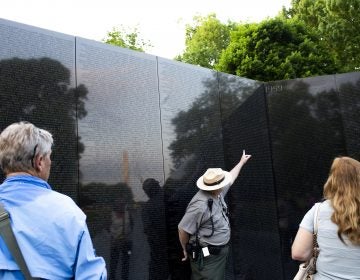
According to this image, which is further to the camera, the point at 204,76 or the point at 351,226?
the point at 204,76

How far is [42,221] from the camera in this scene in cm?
161

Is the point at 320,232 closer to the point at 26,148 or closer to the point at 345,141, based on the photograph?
the point at 26,148

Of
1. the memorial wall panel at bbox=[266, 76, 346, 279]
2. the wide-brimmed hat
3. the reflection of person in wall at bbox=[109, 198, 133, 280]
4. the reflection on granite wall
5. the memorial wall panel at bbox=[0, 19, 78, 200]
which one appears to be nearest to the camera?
the memorial wall panel at bbox=[0, 19, 78, 200]

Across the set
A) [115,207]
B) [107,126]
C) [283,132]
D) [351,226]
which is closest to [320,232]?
[351,226]

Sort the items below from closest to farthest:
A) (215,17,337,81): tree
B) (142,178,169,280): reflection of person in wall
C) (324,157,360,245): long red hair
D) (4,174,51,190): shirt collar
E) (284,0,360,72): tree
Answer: (4,174,51,190): shirt collar
(324,157,360,245): long red hair
(142,178,169,280): reflection of person in wall
(215,17,337,81): tree
(284,0,360,72): tree

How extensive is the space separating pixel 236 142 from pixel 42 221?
4.40 meters

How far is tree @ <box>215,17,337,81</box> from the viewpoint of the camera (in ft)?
35.1

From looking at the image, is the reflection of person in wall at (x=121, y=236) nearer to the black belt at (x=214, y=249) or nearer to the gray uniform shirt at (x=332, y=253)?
the black belt at (x=214, y=249)

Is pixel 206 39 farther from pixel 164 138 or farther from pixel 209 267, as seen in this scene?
pixel 209 267

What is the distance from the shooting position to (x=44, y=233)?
5.24ft

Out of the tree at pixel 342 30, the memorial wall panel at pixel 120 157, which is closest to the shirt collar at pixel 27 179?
the memorial wall panel at pixel 120 157

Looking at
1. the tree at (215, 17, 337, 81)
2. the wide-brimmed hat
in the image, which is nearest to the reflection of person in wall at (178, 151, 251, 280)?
the wide-brimmed hat

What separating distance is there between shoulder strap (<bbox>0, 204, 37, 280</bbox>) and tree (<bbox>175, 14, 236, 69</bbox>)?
75.6ft

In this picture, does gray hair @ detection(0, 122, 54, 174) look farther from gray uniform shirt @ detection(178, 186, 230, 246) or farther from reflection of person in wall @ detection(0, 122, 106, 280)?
gray uniform shirt @ detection(178, 186, 230, 246)
